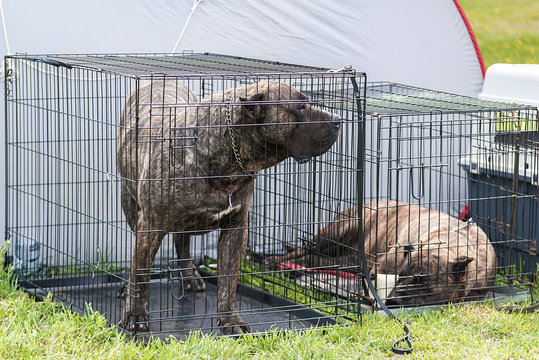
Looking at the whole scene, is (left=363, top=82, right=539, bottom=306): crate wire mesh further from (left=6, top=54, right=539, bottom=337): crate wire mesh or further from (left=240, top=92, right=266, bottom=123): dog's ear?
(left=240, top=92, right=266, bottom=123): dog's ear

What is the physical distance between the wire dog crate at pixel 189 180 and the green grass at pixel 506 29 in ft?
29.2

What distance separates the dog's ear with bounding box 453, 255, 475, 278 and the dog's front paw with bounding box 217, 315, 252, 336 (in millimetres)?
1429

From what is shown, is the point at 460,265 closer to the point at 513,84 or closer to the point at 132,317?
the point at 513,84

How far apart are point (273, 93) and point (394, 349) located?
153 cm

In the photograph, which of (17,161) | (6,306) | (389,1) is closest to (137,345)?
(6,306)

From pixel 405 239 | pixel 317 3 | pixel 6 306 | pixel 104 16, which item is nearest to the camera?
pixel 6 306

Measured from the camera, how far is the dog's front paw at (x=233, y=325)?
15.4 feet

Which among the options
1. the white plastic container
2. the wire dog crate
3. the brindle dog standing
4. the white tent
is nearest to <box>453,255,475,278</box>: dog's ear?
the wire dog crate

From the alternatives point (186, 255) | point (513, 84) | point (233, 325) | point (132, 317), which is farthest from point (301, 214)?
point (513, 84)

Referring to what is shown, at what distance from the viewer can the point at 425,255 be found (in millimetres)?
5363

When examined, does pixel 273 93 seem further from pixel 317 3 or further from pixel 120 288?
pixel 317 3

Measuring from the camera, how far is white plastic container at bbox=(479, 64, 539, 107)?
639 cm

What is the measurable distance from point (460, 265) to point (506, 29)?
10.5m

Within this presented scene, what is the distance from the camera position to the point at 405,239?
5.74 m
